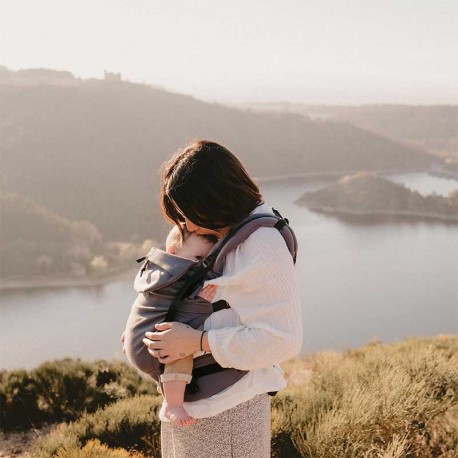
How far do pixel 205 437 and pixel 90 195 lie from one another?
71.7 m

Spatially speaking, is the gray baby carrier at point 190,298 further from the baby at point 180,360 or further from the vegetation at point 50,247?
the vegetation at point 50,247

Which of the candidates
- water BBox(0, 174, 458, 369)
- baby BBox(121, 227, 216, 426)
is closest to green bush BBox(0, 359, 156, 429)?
baby BBox(121, 227, 216, 426)

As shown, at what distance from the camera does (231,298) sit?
4.05ft

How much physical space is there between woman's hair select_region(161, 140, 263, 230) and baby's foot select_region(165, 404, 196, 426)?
417 mm

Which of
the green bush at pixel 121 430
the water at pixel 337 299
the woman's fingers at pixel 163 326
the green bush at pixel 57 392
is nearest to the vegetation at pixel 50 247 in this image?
the water at pixel 337 299

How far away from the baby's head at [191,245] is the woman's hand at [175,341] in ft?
0.58

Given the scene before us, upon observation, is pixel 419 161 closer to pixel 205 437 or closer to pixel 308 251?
pixel 308 251

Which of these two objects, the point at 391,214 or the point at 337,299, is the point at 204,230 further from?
the point at 391,214

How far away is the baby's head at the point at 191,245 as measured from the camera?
4.39 feet

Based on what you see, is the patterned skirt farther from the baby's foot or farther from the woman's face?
the woman's face

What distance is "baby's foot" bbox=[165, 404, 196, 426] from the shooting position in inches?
50.0

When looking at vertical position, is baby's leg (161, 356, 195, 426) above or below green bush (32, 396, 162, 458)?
above

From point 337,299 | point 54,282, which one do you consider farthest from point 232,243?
point 54,282

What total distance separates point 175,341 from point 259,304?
0.20 metres
